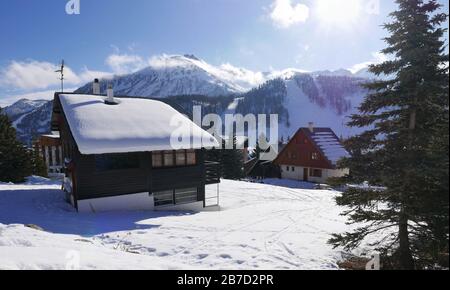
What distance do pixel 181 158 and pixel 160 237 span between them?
26.6 feet

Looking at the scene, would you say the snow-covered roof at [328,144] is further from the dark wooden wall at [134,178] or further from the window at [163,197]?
the window at [163,197]

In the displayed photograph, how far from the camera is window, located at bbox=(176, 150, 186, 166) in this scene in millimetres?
18938

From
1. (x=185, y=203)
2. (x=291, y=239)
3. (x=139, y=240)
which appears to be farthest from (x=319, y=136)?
(x=139, y=240)

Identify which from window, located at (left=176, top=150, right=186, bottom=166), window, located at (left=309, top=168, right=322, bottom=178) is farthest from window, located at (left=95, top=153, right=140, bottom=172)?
window, located at (left=309, top=168, right=322, bottom=178)

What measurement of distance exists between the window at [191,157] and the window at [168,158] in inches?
44.0

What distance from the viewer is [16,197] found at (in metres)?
17.1

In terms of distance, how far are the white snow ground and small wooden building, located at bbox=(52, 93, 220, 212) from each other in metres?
1.39

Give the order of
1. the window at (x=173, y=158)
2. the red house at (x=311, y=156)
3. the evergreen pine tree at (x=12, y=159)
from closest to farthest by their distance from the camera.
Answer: the window at (x=173, y=158) < the evergreen pine tree at (x=12, y=159) < the red house at (x=311, y=156)

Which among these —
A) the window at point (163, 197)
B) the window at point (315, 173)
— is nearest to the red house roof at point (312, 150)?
the window at point (315, 173)

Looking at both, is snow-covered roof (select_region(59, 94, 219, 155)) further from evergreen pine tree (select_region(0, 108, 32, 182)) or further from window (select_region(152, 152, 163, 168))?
evergreen pine tree (select_region(0, 108, 32, 182))

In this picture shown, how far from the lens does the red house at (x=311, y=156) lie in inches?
1708

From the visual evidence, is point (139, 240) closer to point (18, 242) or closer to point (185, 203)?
point (18, 242)

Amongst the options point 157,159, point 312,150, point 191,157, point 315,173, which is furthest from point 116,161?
point 312,150
